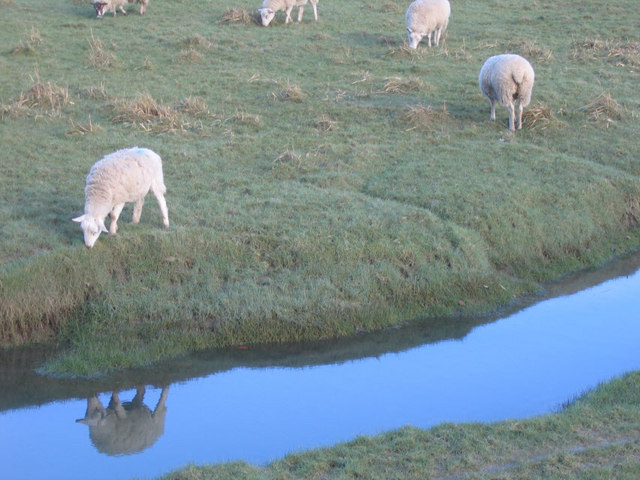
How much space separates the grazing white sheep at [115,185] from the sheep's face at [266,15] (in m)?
12.0

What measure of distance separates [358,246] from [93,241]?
3148 mm

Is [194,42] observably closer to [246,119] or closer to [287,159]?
[246,119]

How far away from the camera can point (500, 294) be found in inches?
401

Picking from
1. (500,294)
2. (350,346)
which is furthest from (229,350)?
(500,294)

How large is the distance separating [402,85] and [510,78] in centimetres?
273

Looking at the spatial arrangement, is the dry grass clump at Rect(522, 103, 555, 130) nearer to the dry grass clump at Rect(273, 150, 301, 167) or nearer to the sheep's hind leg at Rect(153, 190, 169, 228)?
the dry grass clump at Rect(273, 150, 301, 167)

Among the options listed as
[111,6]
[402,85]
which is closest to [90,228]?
[402,85]

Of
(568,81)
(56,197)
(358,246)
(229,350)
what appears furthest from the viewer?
(568,81)

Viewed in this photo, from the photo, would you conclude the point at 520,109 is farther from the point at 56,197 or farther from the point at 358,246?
the point at 56,197

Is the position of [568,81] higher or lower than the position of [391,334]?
higher

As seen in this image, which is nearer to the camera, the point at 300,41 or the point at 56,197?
the point at 56,197

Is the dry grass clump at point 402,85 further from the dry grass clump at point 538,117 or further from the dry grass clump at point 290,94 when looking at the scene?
the dry grass clump at point 538,117

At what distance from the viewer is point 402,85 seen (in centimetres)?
1590

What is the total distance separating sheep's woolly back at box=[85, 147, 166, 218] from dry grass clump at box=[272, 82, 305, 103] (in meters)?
5.83
